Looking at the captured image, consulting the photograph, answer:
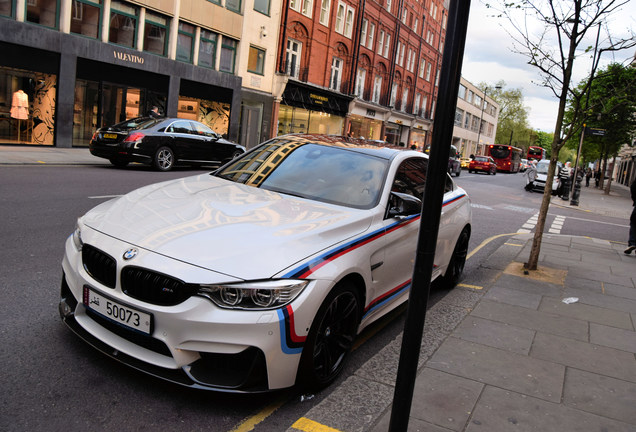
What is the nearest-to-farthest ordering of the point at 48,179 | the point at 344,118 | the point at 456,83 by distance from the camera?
the point at 456,83 < the point at 48,179 < the point at 344,118

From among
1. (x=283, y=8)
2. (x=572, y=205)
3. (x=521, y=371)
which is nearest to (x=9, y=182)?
(x=521, y=371)

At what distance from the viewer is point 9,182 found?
9.74 metres

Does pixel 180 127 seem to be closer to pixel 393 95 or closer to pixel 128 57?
pixel 128 57

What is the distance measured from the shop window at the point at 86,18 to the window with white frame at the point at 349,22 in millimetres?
21437

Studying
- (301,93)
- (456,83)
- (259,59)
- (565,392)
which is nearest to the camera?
(456,83)

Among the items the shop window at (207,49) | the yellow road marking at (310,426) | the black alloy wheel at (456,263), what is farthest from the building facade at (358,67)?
the yellow road marking at (310,426)

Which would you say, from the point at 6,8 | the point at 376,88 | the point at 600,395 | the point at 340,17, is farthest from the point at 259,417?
the point at 376,88

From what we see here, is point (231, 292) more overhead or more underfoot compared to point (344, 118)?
more underfoot

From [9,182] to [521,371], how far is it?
9678mm

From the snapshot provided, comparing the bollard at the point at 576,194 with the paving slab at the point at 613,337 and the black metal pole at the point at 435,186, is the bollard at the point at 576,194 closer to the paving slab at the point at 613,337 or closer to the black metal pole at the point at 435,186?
the paving slab at the point at 613,337

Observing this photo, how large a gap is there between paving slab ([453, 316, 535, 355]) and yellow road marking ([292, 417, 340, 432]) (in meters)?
1.88

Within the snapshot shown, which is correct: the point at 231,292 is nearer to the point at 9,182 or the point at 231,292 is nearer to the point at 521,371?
the point at 521,371

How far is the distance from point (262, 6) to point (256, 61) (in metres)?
3.06

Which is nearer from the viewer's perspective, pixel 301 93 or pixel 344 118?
pixel 301 93
